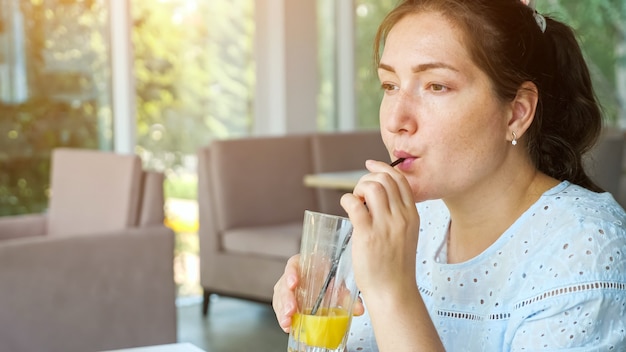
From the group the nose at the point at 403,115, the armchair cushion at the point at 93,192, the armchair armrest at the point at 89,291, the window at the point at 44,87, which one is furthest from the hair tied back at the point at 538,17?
the window at the point at 44,87

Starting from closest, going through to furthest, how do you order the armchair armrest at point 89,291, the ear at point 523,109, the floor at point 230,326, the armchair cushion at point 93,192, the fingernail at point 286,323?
the fingernail at point 286,323, the ear at point 523,109, the armchair armrest at point 89,291, the armchair cushion at point 93,192, the floor at point 230,326

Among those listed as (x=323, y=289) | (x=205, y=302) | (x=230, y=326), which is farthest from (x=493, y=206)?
(x=205, y=302)

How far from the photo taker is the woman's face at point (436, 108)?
131 cm

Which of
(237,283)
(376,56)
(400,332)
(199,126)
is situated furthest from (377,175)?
(199,126)

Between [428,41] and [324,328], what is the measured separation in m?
0.43

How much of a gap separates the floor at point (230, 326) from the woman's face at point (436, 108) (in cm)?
297

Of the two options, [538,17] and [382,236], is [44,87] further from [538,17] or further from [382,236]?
[382,236]

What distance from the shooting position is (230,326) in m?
4.68

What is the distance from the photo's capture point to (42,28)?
16.3 feet

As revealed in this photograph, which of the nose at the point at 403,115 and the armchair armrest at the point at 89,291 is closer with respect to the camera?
the nose at the point at 403,115

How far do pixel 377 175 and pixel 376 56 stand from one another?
1.43 feet

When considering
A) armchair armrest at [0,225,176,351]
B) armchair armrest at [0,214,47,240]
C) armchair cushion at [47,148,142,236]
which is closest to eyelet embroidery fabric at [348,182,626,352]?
armchair armrest at [0,225,176,351]

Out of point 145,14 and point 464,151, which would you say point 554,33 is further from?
point 145,14

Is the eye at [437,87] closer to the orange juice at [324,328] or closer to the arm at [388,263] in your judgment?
the arm at [388,263]
